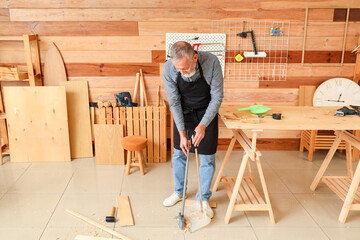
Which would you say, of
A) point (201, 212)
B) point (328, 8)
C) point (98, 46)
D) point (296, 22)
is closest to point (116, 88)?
point (98, 46)

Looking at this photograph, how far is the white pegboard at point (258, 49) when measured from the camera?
11.5 ft

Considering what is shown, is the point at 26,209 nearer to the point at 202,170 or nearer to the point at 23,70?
the point at 202,170

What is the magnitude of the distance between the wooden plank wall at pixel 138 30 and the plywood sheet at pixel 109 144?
0.45m

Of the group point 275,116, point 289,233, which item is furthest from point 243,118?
point 289,233

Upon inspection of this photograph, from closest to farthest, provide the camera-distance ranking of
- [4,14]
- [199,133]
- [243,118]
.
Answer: [199,133] < [243,118] < [4,14]

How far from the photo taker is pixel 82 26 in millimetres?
3441

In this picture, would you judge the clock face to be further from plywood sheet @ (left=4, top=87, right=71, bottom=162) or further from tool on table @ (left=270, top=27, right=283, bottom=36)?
plywood sheet @ (left=4, top=87, right=71, bottom=162)

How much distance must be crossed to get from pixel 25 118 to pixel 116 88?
1.06 meters

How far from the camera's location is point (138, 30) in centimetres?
347

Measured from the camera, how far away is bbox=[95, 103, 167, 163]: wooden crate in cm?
342

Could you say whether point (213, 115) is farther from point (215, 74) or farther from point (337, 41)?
point (337, 41)

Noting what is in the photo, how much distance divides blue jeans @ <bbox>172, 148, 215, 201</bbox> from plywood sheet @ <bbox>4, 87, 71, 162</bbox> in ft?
5.09

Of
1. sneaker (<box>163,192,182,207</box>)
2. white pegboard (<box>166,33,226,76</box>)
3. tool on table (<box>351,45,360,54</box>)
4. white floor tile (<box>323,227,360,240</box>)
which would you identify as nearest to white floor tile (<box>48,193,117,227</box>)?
sneaker (<box>163,192,182,207</box>)

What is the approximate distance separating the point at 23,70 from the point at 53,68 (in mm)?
364
